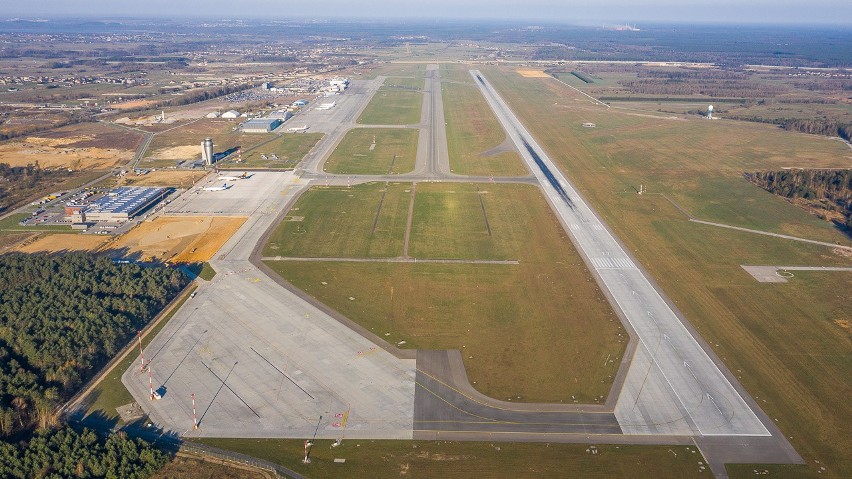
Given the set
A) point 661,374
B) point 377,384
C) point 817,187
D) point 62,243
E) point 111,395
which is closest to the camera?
point 111,395

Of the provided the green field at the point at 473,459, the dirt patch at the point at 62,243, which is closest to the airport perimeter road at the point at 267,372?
the green field at the point at 473,459

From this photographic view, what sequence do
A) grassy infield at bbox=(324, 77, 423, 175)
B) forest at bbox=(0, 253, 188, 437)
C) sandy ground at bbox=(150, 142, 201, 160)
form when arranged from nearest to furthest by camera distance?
forest at bbox=(0, 253, 188, 437) < grassy infield at bbox=(324, 77, 423, 175) < sandy ground at bbox=(150, 142, 201, 160)

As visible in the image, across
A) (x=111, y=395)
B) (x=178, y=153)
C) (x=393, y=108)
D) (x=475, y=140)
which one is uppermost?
(x=111, y=395)

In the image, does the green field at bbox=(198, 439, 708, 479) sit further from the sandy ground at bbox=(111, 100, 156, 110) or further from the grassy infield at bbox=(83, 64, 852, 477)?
the sandy ground at bbox=(111, 100, 156, 110)

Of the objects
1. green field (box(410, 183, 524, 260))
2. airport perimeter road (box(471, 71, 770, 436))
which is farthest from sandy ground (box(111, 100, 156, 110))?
airport perimeter road (box(471, 71, 770, 436))

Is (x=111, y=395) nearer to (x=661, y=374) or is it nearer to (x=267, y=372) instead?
(x=267, y=372)

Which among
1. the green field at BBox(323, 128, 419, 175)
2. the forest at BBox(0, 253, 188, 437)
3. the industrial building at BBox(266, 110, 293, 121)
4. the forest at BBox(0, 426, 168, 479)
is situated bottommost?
the industrial building at BBox(266, 110, 293, 121)

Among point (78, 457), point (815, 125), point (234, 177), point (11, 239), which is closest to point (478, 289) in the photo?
point (78, 457)

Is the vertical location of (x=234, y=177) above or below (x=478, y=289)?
below
